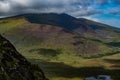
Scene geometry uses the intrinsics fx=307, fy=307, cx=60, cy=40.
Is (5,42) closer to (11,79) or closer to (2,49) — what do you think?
(2,49)

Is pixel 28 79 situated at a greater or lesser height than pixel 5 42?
lesser

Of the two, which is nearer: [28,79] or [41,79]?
[28,79]

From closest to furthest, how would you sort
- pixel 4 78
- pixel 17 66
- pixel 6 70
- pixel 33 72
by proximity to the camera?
1. pixel 4 78
2. pixel 6 70
3. pixel 17 66
4. pixel 33 72

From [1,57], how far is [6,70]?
9.41 m

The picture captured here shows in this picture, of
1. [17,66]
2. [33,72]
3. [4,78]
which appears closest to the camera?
[4,78]

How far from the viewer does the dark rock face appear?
133125 mm

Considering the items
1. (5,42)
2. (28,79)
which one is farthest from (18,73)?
(5,42)

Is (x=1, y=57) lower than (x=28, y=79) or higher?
higher

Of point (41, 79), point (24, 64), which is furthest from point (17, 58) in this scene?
point (41, 79)

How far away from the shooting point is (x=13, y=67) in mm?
141500

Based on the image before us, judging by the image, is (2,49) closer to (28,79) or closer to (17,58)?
(17,58)

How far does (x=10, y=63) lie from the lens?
14362 cm

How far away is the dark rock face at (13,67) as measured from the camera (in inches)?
5241

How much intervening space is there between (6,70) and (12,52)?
74.3ft
